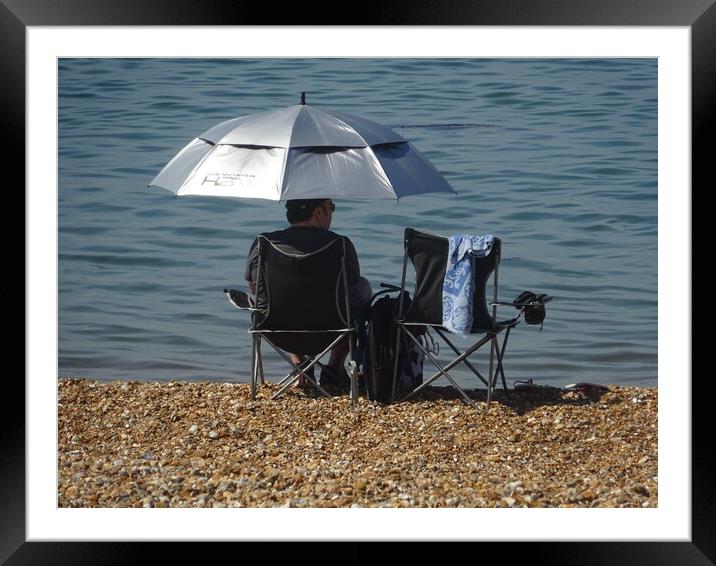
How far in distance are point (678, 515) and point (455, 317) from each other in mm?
1839

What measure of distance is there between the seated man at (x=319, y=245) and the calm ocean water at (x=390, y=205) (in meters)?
1.61

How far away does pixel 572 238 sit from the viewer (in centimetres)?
1130

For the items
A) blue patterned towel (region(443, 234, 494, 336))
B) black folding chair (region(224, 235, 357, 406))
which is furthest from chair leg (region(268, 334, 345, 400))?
blue patterned towel (region(443, 234, 494, 336))

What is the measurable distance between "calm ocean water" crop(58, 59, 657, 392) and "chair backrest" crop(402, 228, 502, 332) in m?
1.93

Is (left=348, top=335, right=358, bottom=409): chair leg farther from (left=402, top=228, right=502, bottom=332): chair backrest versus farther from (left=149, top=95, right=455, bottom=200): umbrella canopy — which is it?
(left=149, top=95, right=455, bottom=200): umbrella canopy

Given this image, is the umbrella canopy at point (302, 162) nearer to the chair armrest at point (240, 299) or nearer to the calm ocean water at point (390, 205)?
the chair armrest at point (240, 299)

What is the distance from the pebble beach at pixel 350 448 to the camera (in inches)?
207

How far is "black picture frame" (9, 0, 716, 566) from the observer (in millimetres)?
4793

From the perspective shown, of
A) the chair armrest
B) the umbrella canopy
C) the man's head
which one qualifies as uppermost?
the umbrella canopy

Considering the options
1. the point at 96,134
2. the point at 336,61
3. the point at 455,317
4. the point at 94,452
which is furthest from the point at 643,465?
the point at 336,61

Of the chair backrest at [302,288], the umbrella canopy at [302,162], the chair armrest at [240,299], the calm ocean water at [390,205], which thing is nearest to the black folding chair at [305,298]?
the chair backrest at [302,288]
